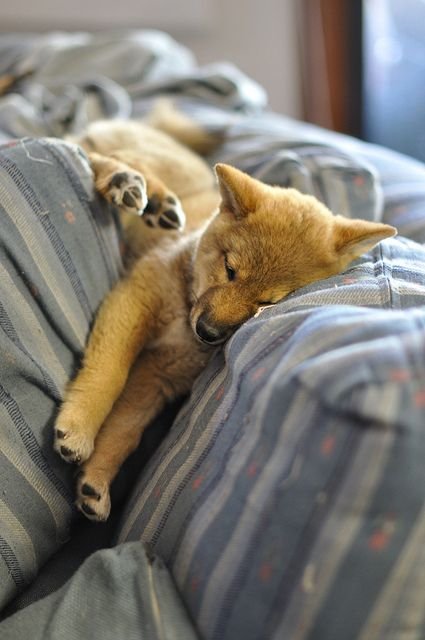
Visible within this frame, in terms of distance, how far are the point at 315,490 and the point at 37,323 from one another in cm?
58

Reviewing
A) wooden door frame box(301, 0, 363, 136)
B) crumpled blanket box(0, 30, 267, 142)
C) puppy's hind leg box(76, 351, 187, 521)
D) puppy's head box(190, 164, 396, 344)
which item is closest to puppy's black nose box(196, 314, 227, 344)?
puppy's head box(190, 164, 396, 344)

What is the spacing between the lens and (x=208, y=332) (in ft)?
3.51

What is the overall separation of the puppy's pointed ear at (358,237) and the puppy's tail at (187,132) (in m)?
0.86

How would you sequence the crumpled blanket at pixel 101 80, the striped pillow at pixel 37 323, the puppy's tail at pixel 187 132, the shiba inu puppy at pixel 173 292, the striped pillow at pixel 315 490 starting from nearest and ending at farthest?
the striped pillow at pixel 315 490, the striped pillow at pixel 37 323, the shiba inu puppy at pixel 173 292, the puppy's tail at pixel 187 132, the crumpled blanket at pixel 101 80

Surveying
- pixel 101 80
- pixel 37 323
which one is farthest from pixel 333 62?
pixel 37 323

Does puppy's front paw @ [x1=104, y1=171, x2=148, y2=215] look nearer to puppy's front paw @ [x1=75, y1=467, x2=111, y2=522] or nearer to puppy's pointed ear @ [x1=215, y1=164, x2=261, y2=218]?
puppy's pointed ear @ [x1=215, y1=164, x2=261, y2=218]

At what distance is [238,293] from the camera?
1101 millimetres

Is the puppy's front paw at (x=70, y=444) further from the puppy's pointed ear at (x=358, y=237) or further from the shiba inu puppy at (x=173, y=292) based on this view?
the puppy's pointed ear at (x=358, y=237)

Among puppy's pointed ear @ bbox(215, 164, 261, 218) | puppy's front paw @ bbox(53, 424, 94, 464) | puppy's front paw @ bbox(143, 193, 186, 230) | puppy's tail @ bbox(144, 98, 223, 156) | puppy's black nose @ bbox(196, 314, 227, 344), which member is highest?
puppy's pointed ear @ bbox(215, 164, 261, 218)

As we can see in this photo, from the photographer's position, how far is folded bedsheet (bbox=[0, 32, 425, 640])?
23.6 inches

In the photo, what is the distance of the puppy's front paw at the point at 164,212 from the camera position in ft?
4.09

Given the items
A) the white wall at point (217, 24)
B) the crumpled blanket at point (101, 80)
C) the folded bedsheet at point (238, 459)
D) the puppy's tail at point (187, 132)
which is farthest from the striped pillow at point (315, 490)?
the white wall at point (217, 24)

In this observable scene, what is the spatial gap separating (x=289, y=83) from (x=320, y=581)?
Result: 3472 mm

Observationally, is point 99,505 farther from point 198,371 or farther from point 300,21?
point 300,21
